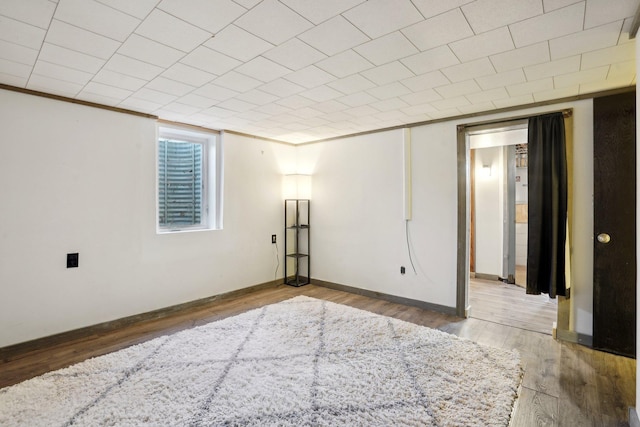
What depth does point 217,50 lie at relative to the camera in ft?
7.00

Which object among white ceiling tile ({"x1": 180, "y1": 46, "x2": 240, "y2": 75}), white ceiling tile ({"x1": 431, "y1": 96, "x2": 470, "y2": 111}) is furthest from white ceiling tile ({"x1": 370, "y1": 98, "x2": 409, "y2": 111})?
white ceiling tile ({"x1": 180, "y1": 46, "x2": 240, "y2": 75})

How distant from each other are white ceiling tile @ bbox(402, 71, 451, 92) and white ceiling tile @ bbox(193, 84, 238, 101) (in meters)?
1.55

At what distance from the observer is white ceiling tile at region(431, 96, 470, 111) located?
3.12 m

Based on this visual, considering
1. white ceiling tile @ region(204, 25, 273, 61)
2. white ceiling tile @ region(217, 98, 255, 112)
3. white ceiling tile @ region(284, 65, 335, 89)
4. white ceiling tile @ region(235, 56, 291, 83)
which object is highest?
white ceiling tile @ region(217, 98, 255, 112)

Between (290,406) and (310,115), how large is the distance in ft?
9.36

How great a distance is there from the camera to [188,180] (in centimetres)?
429

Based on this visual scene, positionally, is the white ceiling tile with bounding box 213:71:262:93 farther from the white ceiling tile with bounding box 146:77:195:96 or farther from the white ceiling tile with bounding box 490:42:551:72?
the white ceiling tile with bounding box 490:42:551:72

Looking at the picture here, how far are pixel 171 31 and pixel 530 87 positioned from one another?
2.87 m

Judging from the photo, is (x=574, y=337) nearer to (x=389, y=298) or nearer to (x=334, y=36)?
(x=389, y=298)

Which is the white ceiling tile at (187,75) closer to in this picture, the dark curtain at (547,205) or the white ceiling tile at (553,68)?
the white ceiling tile at (553,68)

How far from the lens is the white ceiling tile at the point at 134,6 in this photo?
5.32 feet

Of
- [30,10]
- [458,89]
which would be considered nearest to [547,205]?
[458,89]

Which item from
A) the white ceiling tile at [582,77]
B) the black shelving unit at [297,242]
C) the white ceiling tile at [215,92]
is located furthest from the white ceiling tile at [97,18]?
the black shelving unit at [297,242]

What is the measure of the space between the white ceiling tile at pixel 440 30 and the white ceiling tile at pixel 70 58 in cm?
215
